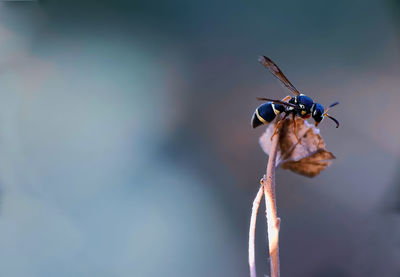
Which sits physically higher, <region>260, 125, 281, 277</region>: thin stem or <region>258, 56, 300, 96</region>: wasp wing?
<region>258, 56, 300, 96</region>: wasp wing

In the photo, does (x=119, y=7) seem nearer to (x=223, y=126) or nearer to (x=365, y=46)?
(x=223, y=126)

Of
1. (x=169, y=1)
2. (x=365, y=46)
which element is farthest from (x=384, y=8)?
(x=169, y=1)

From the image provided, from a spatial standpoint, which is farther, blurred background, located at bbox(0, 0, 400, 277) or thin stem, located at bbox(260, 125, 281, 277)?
blurred background, located at bbox(0, 0, 400, 277)

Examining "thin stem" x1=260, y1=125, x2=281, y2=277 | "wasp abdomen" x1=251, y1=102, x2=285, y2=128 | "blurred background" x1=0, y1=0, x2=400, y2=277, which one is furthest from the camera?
"blurred background" x1=0, y1=0, x2=400, y2=277

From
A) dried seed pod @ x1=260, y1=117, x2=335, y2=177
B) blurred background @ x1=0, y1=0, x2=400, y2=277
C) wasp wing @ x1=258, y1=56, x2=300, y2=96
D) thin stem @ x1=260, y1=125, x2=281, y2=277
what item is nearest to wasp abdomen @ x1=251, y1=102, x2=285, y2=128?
wasp wing @ x1=258, y1=56, x2=300, y2=96

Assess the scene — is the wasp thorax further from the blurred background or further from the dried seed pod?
the blurred background

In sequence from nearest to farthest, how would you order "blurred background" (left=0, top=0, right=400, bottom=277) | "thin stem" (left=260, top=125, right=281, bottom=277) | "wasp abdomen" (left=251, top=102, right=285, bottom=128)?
"thin stem" (left=260, top=125, right=281, bottom=277) → "wasp abdomen" (left=251, top=102, right=285, bottom=128) → "blurred background" (left=0, top=0, right=400, bottom=277)

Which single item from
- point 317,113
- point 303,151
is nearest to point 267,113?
point 317,113
